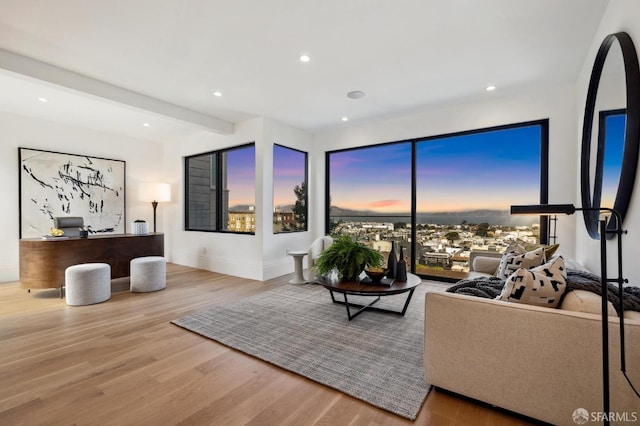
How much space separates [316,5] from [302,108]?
2267mm

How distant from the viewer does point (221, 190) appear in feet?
18.7

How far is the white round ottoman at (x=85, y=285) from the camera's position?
3520 millimetres

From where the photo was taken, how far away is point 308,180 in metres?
5.88

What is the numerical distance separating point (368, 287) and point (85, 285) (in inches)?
132

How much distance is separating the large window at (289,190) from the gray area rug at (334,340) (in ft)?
5.98

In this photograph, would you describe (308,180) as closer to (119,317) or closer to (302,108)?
(302,108)

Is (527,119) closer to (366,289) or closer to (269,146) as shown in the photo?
(366,289)

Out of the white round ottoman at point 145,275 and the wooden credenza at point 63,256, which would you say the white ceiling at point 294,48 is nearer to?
the wooden credenza at point 63,256

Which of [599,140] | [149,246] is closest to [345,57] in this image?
→ [599,140]

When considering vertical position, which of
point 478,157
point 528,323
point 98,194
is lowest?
point 528,323

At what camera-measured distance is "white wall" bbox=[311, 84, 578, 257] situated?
3674 millimetres

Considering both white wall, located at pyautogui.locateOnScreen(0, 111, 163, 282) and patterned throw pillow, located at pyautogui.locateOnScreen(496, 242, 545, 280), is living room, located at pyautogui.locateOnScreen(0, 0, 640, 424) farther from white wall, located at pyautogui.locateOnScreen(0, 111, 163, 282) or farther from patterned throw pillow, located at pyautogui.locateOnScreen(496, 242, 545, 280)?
patterned throw pillow, located at pyautogui.locateOnScreen(496, 242, 545, 280)

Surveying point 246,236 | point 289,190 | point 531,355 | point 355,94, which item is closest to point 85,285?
point 246,236

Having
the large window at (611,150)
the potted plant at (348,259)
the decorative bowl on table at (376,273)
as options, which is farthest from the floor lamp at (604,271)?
the potted plant at (348,259)
